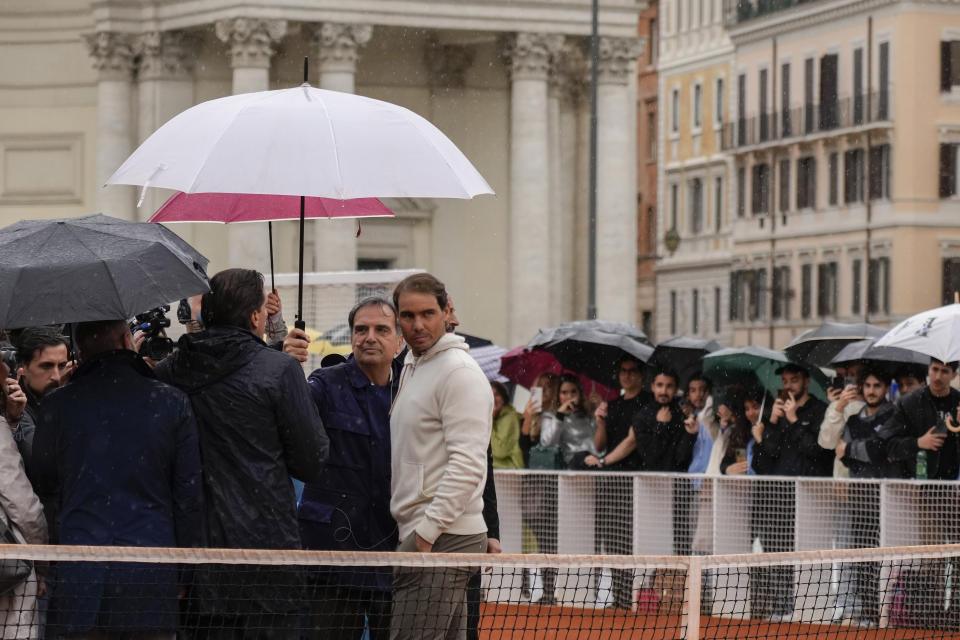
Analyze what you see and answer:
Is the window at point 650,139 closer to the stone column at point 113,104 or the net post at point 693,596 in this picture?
the stone column at point 113,104

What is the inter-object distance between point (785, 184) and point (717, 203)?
5.32 metres

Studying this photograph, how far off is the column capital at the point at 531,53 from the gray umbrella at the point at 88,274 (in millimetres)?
33230

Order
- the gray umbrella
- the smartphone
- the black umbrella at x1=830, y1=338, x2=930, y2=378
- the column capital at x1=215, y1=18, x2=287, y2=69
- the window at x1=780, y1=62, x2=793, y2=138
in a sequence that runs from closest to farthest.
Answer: the gray umbrella < the black umbrella at x1=830, y1=338, x2=930, y2=378 < the smartphone < the column capital at x1=215, y1=18, x2=287, y2=69 < the window at x1=780, y1=62, x2=793, y2=138

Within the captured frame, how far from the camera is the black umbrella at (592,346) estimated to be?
1825 cm

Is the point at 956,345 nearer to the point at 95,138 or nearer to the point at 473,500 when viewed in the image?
the point at 473,500

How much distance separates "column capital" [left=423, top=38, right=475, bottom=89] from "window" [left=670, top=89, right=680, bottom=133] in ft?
122

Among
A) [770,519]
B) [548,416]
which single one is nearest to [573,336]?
[548,416]

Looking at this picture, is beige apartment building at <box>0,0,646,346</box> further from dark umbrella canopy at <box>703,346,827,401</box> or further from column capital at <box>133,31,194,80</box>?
dark umbrella canopy at <box>703,346,827,401</box>

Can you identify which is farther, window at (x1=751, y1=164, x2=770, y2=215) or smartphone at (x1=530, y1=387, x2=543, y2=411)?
window at (x1=751, y1=164, x2=770, y2=215)

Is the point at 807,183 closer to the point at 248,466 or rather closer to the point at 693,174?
the point at 693,174

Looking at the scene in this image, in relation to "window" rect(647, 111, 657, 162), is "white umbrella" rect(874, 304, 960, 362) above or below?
below

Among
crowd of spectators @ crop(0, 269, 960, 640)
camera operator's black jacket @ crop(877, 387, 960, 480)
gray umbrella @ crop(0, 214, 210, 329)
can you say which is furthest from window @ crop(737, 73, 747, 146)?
gray umbrella @ crop(0, 214, 210, 329)

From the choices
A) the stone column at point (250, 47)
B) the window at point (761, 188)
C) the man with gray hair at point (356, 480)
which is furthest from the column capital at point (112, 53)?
the window at point (761, 188)

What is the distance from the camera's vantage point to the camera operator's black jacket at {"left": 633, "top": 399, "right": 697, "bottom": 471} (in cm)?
1697
